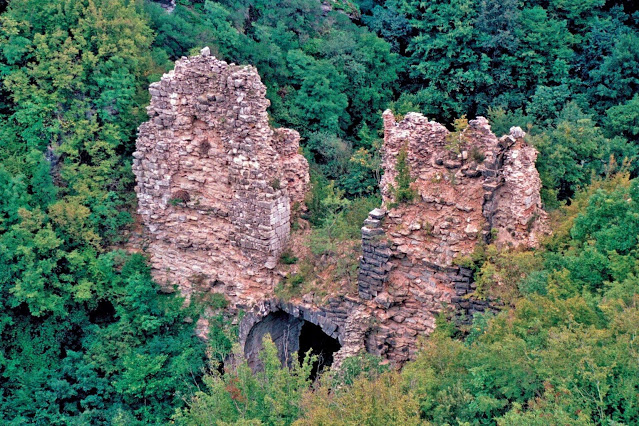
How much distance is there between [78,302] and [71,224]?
1.50 m

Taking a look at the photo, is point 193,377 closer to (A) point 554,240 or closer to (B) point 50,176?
(B) point 50,176

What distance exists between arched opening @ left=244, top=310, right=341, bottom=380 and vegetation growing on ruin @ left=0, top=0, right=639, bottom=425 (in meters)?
0.84

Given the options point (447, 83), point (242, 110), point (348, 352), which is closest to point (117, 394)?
point (348, 352)

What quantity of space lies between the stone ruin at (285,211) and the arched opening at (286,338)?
1.7 inches

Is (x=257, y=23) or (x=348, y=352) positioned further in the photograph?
(x=257, y=23)

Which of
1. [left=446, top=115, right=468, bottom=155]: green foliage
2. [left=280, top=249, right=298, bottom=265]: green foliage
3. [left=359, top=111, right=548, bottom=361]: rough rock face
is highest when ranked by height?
[left=446, top=115, right=468, bottom=155]: green foliage

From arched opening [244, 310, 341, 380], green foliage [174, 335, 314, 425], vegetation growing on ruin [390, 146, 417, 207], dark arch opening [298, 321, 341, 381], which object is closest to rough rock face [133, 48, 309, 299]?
arched opening [244, 310, 341, 380]

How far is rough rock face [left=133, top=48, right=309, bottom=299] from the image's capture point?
12133mm

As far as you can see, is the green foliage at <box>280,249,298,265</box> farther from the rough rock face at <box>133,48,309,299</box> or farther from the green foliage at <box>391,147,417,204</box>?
the green foliage at <box>391,147,417,204</box>

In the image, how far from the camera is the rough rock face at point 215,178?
12.1m

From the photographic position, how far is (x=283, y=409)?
8.95 m

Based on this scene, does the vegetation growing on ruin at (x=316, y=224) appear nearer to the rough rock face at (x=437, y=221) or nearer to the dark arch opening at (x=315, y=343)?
the rough rock face at (x=437, y=221)

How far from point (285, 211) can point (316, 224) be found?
0.97 meters

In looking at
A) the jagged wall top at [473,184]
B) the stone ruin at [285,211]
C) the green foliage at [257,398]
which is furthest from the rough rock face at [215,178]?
the green foliage at [257,398]
